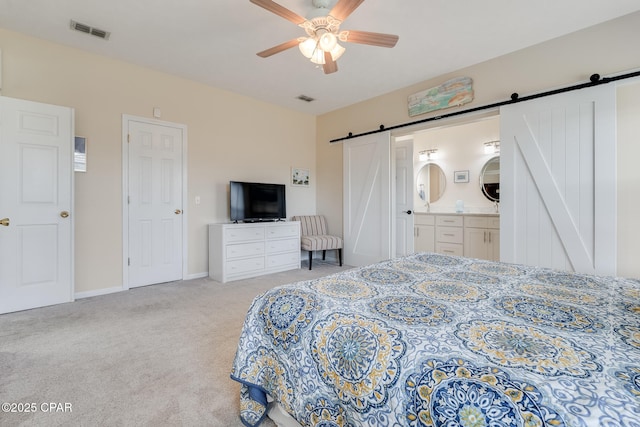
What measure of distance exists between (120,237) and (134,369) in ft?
7.29

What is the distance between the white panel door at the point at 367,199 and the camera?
4453mm

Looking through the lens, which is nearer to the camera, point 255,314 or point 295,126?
point 255,314

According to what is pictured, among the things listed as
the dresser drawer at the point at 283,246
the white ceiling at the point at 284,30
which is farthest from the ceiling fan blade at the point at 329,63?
the dresser drawer at the point at 283,246

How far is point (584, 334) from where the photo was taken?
2.92 feet

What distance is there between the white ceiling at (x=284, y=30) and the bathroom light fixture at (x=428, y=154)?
6.30 ft

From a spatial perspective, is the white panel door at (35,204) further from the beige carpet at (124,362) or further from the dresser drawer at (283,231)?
the dresser drawer at (283,231)

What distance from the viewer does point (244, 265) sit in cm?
408

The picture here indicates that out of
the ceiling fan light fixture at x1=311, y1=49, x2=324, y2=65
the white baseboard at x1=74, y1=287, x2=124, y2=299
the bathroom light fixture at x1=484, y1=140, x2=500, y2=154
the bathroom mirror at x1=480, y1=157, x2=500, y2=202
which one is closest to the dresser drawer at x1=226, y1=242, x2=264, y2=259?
the white baseboard at x1=74, y1=287, x2=124, y2=299

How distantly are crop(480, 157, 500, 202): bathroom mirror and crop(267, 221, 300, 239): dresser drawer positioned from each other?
330 cm

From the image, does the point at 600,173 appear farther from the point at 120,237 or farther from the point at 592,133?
the point at 120,237

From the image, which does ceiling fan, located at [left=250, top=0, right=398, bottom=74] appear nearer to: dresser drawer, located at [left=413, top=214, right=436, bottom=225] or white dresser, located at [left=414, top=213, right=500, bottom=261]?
Answer: white dresser, located at [left=414, top=213, right=500, bottom=261]

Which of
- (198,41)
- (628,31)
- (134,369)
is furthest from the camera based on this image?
(198,41)

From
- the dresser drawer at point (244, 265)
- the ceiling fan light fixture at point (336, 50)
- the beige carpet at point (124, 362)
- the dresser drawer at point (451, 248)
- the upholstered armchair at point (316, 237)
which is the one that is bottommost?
the beige carpet at point (124, 362)

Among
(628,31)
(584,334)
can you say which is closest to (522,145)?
(628,31)
